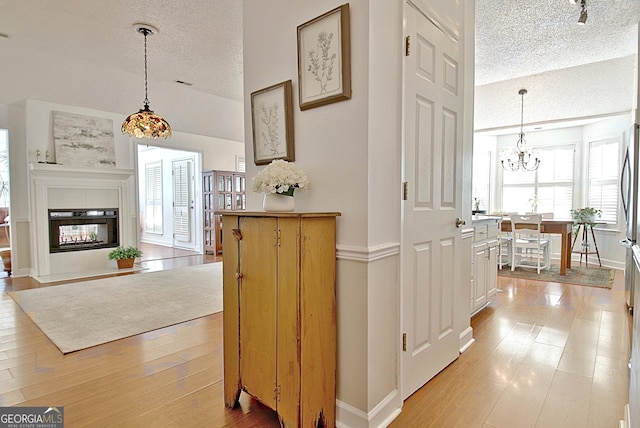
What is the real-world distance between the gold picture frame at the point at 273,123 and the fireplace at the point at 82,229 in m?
4.70

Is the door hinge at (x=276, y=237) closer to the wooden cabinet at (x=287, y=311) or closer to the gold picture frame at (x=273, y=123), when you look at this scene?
the wooden cabinet at (x=287, y=311)

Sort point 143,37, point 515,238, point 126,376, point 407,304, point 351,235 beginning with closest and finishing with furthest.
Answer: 1. point 351,235
2. point 407,304
3. point 126,376
4. point 143,37
5. point 515,238

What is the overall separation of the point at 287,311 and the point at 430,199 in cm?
115

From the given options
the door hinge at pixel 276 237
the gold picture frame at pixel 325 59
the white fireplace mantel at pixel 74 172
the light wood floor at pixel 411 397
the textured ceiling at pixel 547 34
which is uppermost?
the textured ceiling at pixel 547 34

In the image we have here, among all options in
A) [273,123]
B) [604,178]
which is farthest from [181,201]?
[604,178]

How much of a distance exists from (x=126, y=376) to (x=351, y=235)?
5.84ft

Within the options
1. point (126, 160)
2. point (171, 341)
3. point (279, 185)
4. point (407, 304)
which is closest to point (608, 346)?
point (407, 304)

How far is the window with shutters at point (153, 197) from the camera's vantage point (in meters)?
8.66

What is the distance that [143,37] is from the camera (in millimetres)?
4242

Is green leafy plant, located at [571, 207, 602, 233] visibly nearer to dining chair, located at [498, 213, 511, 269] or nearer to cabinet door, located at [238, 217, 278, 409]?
dining chair, located at [498, 213, 511, 269]

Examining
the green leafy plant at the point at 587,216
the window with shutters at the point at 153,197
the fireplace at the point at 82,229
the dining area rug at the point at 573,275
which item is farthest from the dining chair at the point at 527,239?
the window with shutters at the point at 153,197

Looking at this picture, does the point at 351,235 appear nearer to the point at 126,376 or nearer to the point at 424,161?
the point at 424,161

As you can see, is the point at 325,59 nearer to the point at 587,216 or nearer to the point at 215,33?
the point at 215,33

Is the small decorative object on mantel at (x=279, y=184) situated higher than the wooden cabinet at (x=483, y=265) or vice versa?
the small decorative object on mantel at (x=279, y=184)
